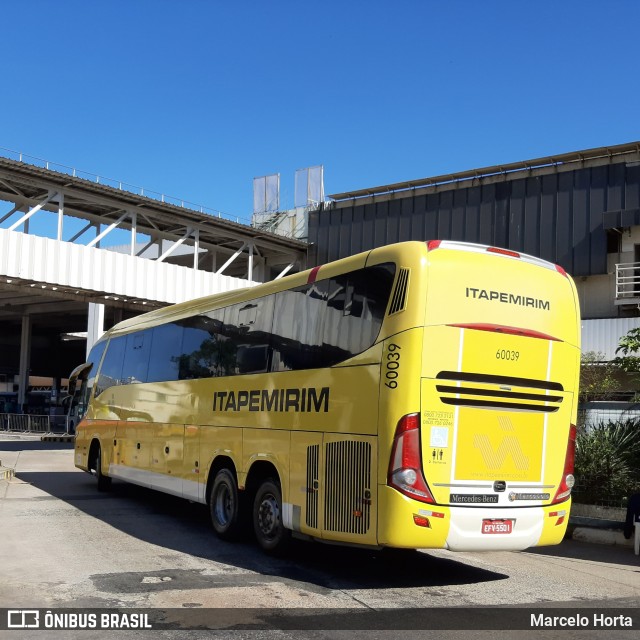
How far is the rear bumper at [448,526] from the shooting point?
301 inches

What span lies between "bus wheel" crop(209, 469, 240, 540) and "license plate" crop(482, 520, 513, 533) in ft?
12.7

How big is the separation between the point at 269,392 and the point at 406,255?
301cm

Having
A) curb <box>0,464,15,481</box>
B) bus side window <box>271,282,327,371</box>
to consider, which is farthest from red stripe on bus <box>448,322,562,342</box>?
curb <box>0,464,15,481</box>

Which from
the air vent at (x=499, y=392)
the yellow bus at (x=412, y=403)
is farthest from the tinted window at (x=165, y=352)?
the air vent at (x=499, y=392)

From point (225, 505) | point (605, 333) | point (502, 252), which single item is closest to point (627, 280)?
point (605, 333)

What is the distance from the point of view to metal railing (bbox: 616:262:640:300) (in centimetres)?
2845

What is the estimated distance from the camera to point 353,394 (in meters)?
8.34

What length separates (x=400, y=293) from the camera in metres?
8.04

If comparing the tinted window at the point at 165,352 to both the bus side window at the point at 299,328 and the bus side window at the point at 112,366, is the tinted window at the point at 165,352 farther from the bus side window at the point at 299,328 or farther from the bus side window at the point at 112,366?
the bus side window at the point at 299,328

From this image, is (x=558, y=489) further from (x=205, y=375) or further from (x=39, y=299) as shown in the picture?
(x=39, y=299)

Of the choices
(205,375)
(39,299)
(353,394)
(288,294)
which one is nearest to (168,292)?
(39,299)

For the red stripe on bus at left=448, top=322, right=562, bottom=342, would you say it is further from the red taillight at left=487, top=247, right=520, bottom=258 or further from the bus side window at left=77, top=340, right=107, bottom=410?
the bus side window at left=77, top=340, right=107, bottom=410

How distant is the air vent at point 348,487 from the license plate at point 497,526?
1274 millimetres

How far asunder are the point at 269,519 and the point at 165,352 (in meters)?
4.85
